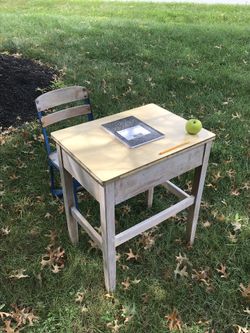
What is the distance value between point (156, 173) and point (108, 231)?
1.77ft

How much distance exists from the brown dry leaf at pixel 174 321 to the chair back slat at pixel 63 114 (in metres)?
2.07

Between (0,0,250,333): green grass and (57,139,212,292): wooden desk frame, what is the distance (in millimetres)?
331

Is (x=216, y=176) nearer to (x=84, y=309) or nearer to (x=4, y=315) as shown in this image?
(x=84, y=309)

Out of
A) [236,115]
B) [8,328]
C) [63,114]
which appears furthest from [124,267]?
[236,115]

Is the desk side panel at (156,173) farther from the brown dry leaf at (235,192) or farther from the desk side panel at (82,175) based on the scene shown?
the brown dry leaf at (235,192)

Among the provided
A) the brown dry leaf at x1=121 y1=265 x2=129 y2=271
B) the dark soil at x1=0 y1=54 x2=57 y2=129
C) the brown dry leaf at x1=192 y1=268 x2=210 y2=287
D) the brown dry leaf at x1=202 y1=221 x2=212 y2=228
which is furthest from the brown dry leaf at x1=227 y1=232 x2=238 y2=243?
the dark soil at x1=0 y1=54 x2=57 y2=129

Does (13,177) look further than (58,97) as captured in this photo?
Yes

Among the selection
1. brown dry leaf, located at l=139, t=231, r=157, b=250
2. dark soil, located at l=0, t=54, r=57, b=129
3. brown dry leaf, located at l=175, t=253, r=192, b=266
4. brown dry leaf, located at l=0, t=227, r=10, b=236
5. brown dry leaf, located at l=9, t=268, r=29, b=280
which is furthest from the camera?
dark soil, located at l=0, t=54, r=57, b=129

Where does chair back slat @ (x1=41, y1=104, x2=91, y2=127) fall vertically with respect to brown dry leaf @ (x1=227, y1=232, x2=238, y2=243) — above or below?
above

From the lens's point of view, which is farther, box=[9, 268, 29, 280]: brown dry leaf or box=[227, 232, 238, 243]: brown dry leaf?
box=[227, 232, 238, 243]: brown dry leaf

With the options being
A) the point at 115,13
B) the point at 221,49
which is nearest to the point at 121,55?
the point at 221,49

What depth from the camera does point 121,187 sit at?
2.22 m

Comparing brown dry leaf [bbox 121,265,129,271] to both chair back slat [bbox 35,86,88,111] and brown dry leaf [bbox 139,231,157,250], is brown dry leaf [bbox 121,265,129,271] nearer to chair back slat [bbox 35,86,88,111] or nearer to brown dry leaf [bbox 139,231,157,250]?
brown dry leaf [bbox 139,231,157,250]

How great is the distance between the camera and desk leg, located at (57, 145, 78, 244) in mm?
2712
